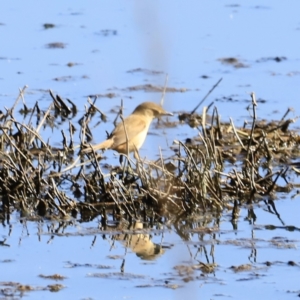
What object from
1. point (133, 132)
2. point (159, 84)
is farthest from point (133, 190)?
point (159, 84)

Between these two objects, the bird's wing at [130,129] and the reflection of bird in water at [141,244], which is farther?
the bird's wing at [130,129]

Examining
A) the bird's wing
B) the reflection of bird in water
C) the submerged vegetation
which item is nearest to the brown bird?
the bird's wing

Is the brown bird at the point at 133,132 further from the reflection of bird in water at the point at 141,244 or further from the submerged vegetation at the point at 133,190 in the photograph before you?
the reflection of bird in water at the point at 141,244

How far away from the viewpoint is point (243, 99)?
1008cm

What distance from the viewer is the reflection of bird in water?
19.5 ft

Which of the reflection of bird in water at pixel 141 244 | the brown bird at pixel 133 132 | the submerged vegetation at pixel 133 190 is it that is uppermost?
the brown bird at pixel 133 132

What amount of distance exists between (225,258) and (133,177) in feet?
3.88

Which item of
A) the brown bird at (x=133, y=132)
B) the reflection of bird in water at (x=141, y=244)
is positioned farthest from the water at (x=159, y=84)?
the brown bird at (x=133, y=132)

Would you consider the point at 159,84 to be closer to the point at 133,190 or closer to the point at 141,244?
the point at 141,244

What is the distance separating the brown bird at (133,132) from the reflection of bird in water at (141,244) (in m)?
0.91

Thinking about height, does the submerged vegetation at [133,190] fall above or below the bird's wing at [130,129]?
below

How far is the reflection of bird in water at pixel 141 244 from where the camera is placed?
5941 mm

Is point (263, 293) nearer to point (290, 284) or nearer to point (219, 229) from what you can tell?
point (290, 284)

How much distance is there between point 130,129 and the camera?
7652mm
